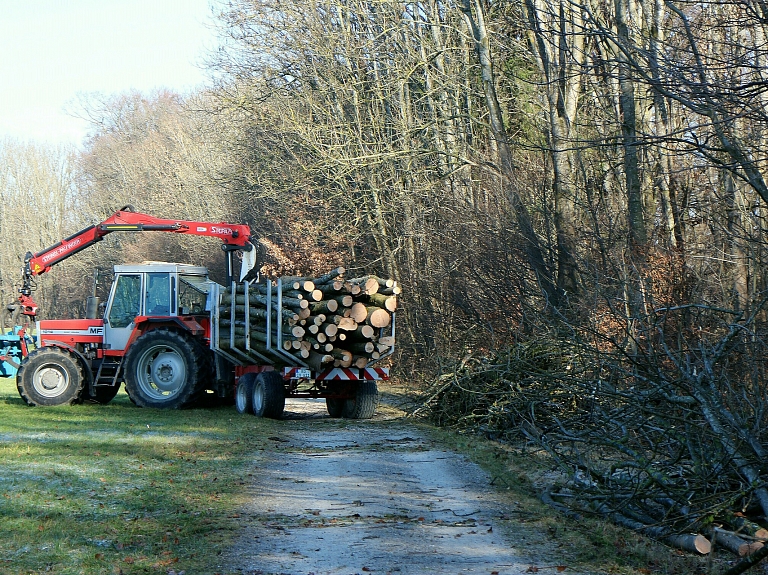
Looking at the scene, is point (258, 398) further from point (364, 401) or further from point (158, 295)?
point (158, 295)

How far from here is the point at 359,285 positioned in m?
15.9

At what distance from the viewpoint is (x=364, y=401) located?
16.5 metres

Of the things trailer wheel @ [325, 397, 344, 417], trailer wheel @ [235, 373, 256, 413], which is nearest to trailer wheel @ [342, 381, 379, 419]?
trailer wheel @ [325, 397, 344, 417]

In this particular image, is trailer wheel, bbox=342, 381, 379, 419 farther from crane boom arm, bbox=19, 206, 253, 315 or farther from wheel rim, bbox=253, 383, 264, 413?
crane boom arm, bbox=19, 206, 253, 315

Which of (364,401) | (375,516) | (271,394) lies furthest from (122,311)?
(375,516)

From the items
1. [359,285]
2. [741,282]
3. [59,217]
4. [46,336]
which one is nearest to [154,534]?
[359,285]

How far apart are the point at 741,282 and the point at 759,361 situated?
5.26 m

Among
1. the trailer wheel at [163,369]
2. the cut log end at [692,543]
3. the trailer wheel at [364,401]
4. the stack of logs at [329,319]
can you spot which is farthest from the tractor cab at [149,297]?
the cut log end at [692,543]

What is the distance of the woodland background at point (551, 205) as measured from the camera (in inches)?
328

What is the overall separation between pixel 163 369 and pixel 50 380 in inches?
98.7

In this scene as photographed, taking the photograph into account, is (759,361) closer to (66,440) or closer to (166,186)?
(66,440)

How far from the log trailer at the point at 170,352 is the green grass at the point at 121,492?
3.68 ft

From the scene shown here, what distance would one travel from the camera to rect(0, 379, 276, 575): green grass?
674 cm

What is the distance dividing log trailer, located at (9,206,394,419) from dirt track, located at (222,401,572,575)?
3.07 meters
